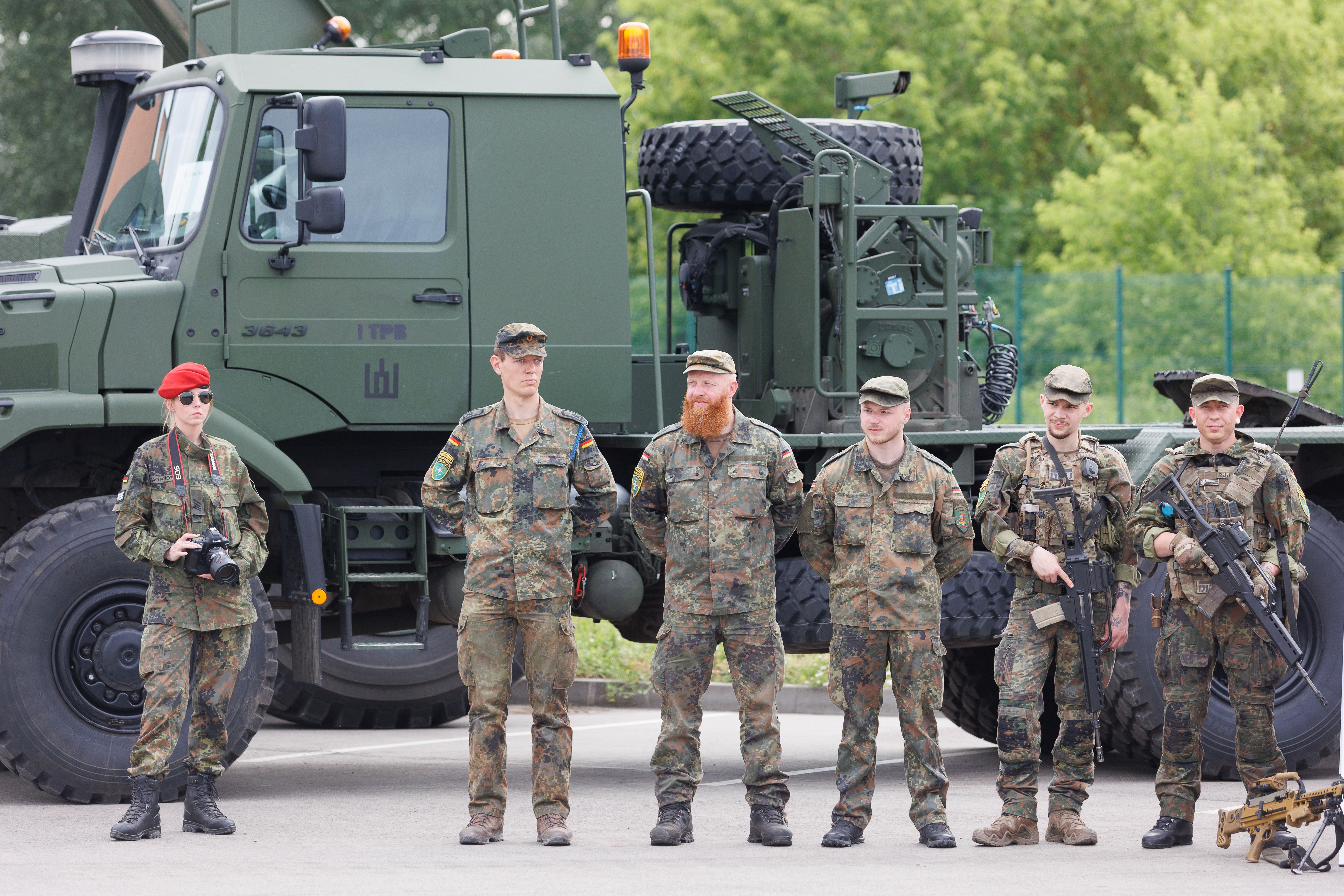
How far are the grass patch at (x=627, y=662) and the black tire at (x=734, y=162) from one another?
3477mm

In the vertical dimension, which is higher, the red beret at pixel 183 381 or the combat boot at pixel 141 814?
the red beret at pixel 183 381

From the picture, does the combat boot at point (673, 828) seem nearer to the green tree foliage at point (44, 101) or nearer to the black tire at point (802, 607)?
the black tire at point (802, 607)

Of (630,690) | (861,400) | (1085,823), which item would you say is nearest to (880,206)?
(861,400)

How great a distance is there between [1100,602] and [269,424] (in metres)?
3.54

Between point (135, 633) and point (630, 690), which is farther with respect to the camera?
point (630, 690)

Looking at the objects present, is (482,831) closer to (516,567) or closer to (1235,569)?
(516,567)

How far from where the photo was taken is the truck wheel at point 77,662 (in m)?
7.33

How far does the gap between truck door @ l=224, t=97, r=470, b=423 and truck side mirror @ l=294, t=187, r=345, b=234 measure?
24 centimetres

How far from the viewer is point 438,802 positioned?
313 inches

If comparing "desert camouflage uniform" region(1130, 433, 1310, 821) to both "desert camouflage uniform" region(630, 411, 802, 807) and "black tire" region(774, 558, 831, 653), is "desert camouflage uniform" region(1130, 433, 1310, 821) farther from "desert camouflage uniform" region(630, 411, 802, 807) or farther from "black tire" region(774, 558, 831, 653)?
"black tire" region(774, 558, 831, 653)

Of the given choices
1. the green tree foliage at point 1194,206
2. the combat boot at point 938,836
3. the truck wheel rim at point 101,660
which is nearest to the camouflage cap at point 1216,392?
the combat boot at point 938,836

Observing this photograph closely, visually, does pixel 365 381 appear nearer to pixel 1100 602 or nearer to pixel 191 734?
pixel 191 734

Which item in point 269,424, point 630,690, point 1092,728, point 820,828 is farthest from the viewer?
point 630,690

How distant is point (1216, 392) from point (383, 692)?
17.3 ft
